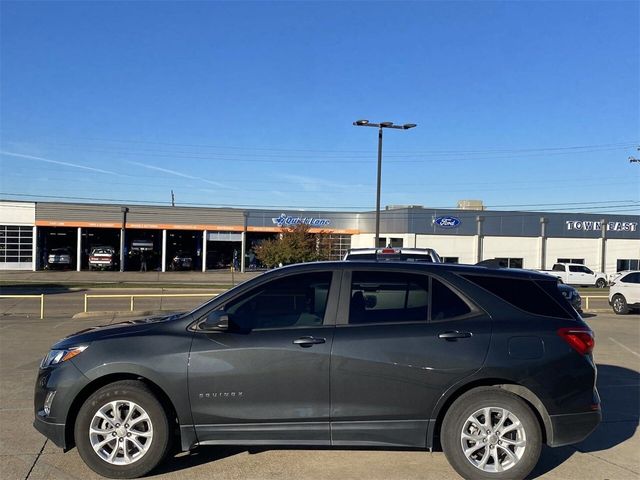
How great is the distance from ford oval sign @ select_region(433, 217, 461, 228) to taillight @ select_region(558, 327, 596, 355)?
41.6 meters

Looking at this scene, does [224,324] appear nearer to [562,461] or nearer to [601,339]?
[562,461]

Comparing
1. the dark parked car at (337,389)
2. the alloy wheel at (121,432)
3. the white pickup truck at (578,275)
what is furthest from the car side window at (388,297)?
the white pickup truck at (578,275)

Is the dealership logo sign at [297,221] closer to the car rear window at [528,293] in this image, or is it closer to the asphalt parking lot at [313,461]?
the asphalt parking lot at [313,461]

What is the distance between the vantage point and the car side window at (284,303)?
14.9 ft

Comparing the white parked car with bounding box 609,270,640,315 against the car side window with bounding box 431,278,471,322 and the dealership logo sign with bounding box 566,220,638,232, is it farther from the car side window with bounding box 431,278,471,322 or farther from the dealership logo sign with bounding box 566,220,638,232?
the dealership logo sign with bounding box 566,220,638,232

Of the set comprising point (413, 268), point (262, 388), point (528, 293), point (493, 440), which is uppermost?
point (413, 268)

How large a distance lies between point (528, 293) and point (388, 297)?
3.84 feet

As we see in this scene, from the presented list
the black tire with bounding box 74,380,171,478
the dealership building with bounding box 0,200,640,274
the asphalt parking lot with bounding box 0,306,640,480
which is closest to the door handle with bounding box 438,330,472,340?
the asphalt parking lot with bounding box 0,306,640,480

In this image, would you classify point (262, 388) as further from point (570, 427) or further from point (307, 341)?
point (570, 427)

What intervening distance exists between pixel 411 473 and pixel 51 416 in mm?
2916

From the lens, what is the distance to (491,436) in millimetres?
4309

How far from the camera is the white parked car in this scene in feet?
60.4

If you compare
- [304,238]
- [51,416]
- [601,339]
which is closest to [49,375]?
[51,416]

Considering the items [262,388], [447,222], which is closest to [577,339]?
[262,388]
